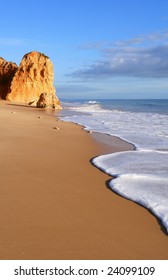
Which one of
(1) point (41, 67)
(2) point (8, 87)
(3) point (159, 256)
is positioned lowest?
(3) point (159, 256)

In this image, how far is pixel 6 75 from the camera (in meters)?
50.7

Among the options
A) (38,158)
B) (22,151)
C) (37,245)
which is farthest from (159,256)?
(22,151)

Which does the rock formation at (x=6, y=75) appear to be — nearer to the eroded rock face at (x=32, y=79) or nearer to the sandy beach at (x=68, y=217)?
the eroded rock face at (x=32, y=79)

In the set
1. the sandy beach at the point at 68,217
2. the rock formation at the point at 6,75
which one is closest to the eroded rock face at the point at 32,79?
the rock formation at the point at 6,75

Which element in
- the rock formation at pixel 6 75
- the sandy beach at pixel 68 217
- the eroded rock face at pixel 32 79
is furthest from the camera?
the rock formation at pixel 6 75

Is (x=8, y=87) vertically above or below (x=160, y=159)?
above

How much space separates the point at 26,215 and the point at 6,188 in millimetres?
1117

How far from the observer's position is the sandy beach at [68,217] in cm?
348

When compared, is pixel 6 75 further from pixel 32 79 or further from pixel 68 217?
pixel 68 217

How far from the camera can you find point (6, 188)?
5.26 metres

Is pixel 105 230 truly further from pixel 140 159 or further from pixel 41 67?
pixel 41 67

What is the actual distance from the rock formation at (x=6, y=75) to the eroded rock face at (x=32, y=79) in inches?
103

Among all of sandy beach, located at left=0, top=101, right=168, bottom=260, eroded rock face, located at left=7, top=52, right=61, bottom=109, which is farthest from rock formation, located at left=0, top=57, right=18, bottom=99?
sandy beach, located at left=0, top=101, right=168, bottom=260

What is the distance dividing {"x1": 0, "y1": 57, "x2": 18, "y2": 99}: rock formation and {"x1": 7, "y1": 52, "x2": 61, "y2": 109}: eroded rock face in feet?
8.62
